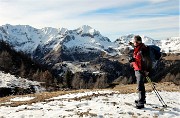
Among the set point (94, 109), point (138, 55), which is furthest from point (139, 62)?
point (94, 109)

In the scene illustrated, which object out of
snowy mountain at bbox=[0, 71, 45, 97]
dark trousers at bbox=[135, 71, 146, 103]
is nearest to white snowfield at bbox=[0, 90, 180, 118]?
dark trousers at bbox=[135, 71, 146, 103]

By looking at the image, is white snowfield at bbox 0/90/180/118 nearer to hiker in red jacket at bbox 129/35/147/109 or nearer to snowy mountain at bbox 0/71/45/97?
hiker in red jacket at bbox 129/35/147/109

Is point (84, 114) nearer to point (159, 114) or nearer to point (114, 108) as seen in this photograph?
point (114, 108)

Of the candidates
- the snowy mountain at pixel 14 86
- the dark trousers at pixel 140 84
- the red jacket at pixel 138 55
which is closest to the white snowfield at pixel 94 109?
the dark trousers at pixel 140 84

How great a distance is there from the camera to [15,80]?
93.8 m

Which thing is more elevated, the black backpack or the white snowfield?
the black backpack

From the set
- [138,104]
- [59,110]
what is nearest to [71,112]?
[59,110]

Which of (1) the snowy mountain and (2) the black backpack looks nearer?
(2) the black backpack

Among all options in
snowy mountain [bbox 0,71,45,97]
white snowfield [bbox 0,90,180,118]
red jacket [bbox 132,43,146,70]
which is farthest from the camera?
snowy mountain [bbox 0,71,45,97]

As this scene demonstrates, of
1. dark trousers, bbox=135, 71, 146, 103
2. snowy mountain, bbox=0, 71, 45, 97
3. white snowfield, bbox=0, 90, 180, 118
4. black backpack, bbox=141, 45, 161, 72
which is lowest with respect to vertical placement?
snowy mountain, bbox=0, 71, 45, 97

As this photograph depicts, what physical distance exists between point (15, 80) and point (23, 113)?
7346 cm

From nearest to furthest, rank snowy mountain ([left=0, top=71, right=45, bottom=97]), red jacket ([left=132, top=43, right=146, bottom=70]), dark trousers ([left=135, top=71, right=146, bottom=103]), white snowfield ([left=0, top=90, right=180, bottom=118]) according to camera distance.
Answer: white snowfield ([left=0, top=90, right=180, bottom=118])
red jacket ([left=132, top=43, right=146, bottom=70])
dark trousers ([left=135, top=71, right=146, bottom=103])
snowy mountain ([left=0, top=71, right=45, bottom=97])

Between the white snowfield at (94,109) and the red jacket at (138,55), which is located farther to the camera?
the red jacket at (138,55)

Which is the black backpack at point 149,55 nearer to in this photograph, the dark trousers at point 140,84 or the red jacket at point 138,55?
the red jacket at point 138,55
